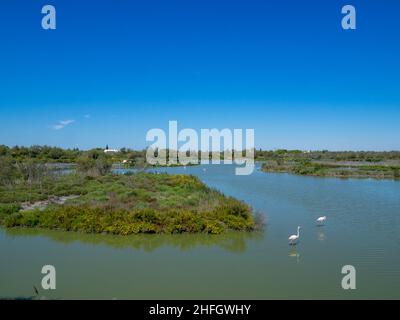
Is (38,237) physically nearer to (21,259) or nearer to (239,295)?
(21,259)

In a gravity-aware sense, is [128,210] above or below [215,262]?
above

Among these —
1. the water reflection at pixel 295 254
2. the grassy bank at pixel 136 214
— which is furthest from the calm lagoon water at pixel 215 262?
the grassy bank at pixel 136 214

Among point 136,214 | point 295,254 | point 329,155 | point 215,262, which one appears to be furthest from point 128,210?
point 329,155

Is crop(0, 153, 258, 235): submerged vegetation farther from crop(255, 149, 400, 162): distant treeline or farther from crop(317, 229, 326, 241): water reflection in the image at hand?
crop(255, 149, 400, 162): distant treeline

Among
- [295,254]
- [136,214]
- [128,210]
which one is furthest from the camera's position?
[128,210]

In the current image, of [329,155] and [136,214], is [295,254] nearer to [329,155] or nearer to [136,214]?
[136,214]

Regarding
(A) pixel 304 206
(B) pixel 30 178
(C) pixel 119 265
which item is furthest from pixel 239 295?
(B) pixel 30 178
